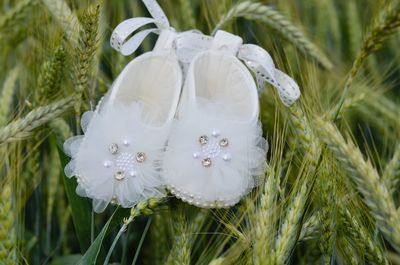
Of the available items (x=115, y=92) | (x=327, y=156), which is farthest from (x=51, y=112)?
(x=327, y=156)

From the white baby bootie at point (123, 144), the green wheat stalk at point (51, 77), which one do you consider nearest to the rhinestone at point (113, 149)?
the white baby bootie at point (123, 144)

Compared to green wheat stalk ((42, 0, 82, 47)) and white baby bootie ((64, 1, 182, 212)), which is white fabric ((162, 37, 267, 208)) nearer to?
white baby bootie ((64, 1, 182, 212))

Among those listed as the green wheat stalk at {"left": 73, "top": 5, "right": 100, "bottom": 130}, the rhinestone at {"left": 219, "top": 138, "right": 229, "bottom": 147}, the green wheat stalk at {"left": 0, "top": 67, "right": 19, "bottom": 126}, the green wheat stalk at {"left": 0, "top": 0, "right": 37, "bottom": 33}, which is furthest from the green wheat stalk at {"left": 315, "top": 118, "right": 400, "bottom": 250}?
the green wheat stalk at {"left": 0, "top": 0, "right": 37, "bottom": 33}

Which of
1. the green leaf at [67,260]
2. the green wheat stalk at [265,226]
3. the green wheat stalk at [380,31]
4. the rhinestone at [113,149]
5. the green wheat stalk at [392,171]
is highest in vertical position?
the green wheat stalk at [380,31]

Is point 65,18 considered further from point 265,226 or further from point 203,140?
point 265,226

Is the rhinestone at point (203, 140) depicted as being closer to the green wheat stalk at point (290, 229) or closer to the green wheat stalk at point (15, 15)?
the green wheat stalk at point (290, 229)

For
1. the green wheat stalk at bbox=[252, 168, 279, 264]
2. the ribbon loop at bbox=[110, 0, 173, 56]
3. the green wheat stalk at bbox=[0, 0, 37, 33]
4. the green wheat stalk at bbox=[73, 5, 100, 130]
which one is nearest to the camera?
the green wheat stalk at bbox=[252, 168, 279, 264]
